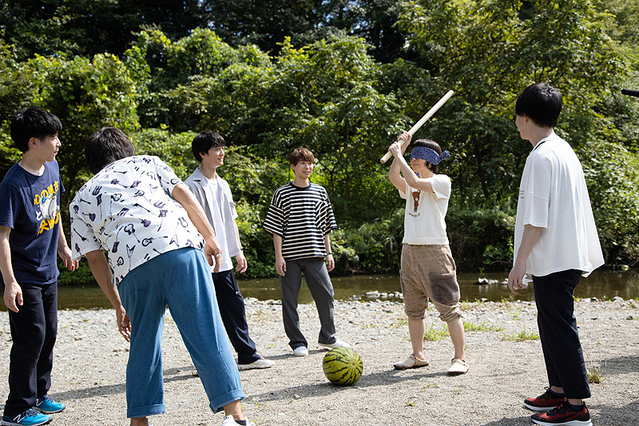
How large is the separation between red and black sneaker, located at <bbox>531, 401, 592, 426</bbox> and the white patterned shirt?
216cm

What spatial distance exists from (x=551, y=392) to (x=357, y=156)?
14.5 m

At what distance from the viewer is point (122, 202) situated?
2.74 m

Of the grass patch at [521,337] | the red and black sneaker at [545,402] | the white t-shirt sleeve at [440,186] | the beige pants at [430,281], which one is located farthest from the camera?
the grass patch at [521,337]

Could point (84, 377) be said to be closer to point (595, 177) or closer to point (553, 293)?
point (553, 293)

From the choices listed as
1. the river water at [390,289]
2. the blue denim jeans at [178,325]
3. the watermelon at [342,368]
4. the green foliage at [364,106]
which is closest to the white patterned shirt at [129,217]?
the blue denim jeans at [178,325]

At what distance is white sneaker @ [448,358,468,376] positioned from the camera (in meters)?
4.03

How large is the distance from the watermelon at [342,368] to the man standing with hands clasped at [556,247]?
136cm

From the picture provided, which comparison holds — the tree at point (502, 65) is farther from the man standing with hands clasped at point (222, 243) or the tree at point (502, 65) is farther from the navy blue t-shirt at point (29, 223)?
the navy blue t-shirt at point (29, 223)

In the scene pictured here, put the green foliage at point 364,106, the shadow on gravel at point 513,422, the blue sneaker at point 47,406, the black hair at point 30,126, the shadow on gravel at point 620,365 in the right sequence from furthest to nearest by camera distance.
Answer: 1. the green foliage at point 364,106
2. the shadow on gravel at point 620,365
3. the blue sneaker at point 47,406
4. the black hair at point 30,126
5. the shadow on gravel at point 513,422

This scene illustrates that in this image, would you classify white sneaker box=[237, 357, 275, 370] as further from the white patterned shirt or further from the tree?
the tree

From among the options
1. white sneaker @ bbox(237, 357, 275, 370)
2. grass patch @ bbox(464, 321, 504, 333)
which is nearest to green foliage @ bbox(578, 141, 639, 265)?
grass patch @ bbox(464, 321, 504, 333)

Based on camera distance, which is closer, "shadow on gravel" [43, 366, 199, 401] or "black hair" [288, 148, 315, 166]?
"shadow on gravel" [43, 366, 199, 401]

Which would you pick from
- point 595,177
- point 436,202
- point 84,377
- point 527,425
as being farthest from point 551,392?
point 595,177

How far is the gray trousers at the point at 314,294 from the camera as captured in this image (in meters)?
5.32
